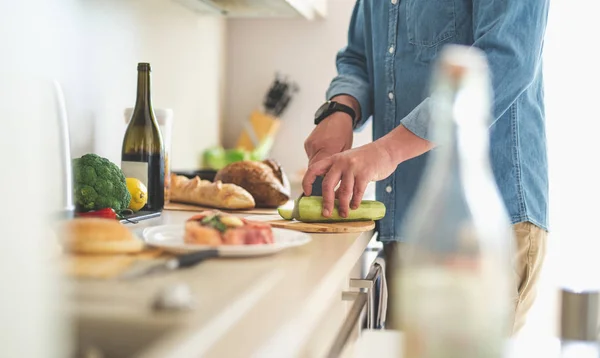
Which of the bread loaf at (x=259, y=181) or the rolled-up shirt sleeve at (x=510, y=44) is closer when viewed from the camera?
the rolled-up shirt sleeve at (x=510, y=44)

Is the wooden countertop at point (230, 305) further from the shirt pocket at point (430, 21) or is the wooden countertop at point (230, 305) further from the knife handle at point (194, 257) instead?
the shirt pocket at point (430, 21)

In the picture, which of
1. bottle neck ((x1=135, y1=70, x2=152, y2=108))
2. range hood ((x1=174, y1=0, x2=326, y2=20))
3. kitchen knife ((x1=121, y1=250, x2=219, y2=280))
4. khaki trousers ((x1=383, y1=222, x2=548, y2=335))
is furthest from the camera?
range hood ((x1=174, y1=0, x2=326, y2=20))

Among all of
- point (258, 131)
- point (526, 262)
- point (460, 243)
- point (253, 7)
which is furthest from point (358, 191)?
point (258, 131)

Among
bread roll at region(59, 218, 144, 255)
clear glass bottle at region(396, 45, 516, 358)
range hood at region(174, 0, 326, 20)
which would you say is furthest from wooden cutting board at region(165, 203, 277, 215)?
clear glass bottle at region(396, 45, 516, 358)

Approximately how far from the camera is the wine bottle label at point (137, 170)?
61.4 inches

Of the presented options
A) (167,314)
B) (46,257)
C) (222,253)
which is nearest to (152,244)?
(222,253)

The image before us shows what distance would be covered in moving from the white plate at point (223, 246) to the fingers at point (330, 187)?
5.2 inches

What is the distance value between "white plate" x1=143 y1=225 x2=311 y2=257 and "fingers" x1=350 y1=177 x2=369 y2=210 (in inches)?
6.7

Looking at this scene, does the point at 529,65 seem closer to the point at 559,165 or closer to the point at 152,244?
the point at 152,244

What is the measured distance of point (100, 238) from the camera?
927 mm

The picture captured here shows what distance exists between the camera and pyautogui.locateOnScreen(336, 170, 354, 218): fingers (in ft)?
4.06

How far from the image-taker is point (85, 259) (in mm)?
879

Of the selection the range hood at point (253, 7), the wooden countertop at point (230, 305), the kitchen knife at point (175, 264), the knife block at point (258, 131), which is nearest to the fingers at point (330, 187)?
the wooden countertop at point (230, 305)

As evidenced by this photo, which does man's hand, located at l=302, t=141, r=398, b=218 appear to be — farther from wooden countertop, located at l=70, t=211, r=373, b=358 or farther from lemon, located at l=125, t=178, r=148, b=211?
lemon, located at l=125, t=178, r=148, b=211
